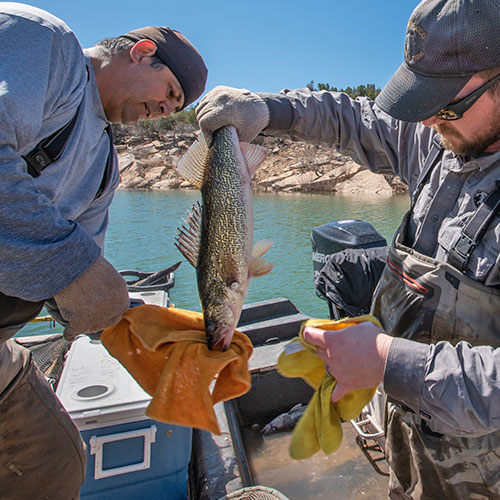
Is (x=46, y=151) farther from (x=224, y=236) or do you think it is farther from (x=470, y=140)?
(x=470, y=140)

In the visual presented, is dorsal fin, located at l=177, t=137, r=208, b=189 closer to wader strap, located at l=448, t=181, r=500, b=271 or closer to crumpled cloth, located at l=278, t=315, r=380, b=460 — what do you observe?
crumpled cloth, located at l=278, t=315, r=380, b=460

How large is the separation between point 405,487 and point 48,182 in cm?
235

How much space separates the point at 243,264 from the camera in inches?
84.7

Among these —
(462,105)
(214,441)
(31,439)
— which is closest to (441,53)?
(462,105)

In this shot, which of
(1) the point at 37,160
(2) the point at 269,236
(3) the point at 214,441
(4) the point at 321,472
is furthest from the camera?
(2) the point at 269,236

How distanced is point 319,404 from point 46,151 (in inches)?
65.2

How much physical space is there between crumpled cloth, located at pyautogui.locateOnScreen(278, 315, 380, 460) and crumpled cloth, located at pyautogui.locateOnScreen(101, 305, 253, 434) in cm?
25

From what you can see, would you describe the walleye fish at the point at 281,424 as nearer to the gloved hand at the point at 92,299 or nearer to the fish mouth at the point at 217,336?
the fish mouth at the point at 217,336

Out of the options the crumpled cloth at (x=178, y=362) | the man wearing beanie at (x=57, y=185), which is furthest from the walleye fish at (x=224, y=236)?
the man wearing beanie at (x=57, y=185)

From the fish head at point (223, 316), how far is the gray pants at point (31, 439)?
1127 mm

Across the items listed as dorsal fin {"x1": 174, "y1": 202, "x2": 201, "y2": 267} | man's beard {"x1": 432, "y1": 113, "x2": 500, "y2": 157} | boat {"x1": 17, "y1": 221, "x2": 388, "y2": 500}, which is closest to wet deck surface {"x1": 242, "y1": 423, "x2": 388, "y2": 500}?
boat {"x1": 17, "y1": 221, "x2": 388, "y2": 500}

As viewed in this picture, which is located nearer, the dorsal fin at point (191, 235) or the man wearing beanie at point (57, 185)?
the man wearing beanie at point (57, 185)

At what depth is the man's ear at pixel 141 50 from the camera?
2346 mm

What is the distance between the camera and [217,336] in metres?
2.06
